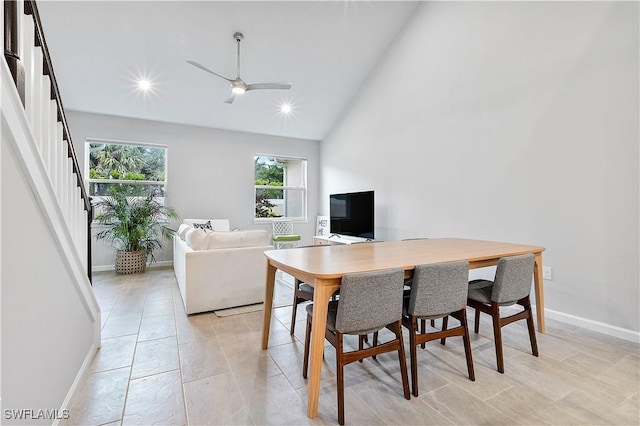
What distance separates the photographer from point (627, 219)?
7.79ft

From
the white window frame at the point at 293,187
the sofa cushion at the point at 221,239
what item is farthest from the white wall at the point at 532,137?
the white window frame at the point at 293,187

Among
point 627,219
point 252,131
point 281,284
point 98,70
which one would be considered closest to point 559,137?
point 627,219

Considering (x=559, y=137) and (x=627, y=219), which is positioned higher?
(x=559, y=137)

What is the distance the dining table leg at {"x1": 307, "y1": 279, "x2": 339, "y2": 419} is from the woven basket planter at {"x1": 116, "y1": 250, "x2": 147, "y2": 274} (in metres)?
4.34

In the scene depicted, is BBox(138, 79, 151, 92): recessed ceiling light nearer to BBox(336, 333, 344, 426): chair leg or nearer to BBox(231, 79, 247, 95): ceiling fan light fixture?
BBox(231, 79, 247, 95): ceiling fan light fixture

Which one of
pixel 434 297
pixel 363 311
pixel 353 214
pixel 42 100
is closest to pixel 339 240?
pixel 353 214

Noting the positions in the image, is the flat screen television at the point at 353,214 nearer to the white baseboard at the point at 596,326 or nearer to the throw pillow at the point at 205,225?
the throw pillow at the point at 205,225

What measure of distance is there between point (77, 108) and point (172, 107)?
1403 mm

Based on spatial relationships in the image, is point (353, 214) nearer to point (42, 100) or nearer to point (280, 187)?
point (280, 187)

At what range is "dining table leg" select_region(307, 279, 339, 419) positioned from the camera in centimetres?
150

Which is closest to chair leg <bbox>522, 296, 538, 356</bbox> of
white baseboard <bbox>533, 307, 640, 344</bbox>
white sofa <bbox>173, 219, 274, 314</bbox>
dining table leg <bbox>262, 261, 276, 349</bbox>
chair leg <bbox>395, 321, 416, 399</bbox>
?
white baseboard <bbox>533, 307, 640, 344</bbox>

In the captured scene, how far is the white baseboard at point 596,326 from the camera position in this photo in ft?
7.73

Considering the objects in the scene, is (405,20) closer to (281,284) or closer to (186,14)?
(186,14)

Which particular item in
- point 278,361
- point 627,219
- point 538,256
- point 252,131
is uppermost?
point 252,131
